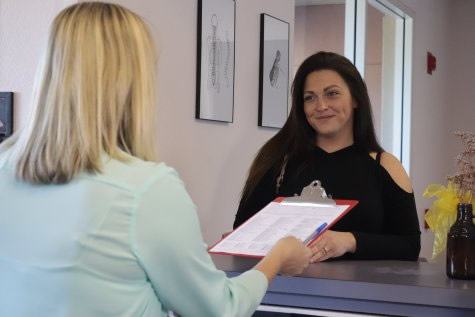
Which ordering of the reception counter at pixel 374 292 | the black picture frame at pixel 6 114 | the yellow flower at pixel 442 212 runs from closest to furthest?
the reception counter at pixel 374 292
the yellow flower at pixel 442 212
the black picture frame at pixel 6 114

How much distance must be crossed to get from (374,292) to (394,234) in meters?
0.63

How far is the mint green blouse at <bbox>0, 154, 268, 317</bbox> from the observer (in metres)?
0.94

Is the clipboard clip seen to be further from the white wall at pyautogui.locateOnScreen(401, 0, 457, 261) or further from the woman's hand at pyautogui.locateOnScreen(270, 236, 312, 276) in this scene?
Answer: the white wall at pyautogui.locateOnScreen(401, 0, 457, 261)

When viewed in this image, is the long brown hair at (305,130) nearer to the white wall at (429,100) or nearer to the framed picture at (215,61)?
the framed picture at (215,61)

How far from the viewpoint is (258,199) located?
7.04 feet

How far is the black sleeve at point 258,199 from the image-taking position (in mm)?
2141

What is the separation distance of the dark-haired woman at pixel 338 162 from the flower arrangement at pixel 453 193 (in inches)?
9.5

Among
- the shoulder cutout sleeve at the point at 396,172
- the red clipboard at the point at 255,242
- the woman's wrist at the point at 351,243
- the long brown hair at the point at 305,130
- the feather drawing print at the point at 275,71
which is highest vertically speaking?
the feather drawing print at the point at 275,71

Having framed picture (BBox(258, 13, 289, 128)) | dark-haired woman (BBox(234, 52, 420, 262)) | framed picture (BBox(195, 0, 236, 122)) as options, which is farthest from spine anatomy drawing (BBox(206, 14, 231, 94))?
dark-haired woman (BBox(234, 52, 420, 262))

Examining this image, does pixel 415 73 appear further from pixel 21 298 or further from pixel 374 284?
pixel 21 298

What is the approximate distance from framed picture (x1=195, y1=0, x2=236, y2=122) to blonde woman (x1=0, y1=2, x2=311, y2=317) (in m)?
1.56

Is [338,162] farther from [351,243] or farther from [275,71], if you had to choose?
[275,71]

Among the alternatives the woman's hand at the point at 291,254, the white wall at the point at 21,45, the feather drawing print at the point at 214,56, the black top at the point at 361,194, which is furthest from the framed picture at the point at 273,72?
the woman's hand at the point at 291,254

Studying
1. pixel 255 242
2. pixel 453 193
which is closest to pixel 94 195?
pixel 255 242
